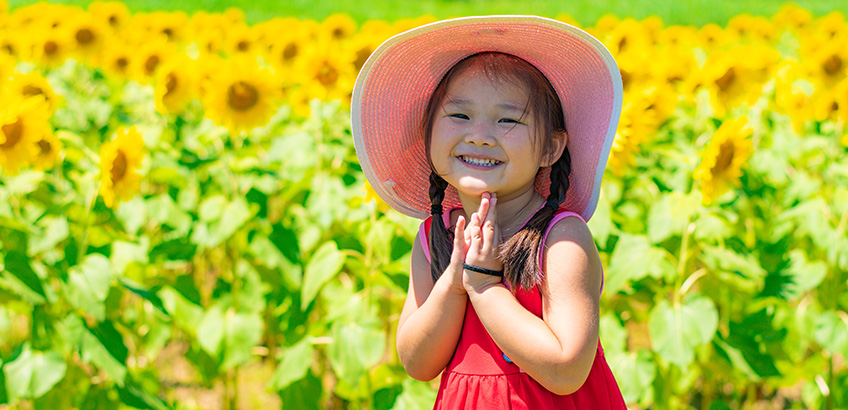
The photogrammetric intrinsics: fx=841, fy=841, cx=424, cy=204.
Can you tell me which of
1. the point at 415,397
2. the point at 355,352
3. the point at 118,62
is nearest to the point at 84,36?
the point at 118,62

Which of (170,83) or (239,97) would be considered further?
(170,83)

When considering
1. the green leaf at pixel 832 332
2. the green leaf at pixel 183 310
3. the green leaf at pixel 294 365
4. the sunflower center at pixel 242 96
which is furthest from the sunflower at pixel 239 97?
the green leaf at pixel 832 332

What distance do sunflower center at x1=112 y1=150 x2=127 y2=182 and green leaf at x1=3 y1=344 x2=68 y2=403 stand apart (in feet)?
2.03

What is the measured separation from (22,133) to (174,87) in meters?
1.01

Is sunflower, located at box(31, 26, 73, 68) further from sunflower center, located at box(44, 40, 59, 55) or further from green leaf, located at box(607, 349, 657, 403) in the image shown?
green leaf, located at box(607, 349, 657, 403)

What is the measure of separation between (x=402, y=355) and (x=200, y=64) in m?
2.42

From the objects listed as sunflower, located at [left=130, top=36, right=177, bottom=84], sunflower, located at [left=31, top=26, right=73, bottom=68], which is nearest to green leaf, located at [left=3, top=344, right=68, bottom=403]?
sunflower, located at [left=130, top=36, right=177, bottom=84]

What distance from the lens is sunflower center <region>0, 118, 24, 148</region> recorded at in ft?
9.21

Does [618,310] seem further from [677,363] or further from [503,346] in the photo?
[503,346]

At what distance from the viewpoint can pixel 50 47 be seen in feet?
16.9

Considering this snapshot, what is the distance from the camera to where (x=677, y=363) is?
2.79 meters

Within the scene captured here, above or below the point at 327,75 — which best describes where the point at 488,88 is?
above

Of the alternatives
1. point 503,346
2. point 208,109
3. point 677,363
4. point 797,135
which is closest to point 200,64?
point 208,109

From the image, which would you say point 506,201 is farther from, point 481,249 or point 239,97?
point 239,97
